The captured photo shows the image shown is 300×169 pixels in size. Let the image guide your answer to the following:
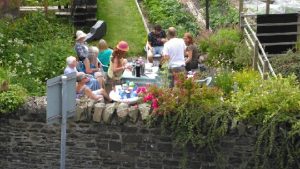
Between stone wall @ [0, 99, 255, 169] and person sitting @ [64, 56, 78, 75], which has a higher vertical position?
person sitting @ [64, 56, 78, 75]

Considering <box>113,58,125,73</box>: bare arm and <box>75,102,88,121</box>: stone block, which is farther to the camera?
<box>113,58,125,73</box>: bare arm

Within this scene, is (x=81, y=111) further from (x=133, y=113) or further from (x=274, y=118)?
(x=274, y=118)

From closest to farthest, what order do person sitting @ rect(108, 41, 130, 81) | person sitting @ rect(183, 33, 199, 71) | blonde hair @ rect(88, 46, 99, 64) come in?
person sitting @ rect(108, 41, 130, 81) → blonde hair @ rect(88, 46, 99, 64) → person sitting @ rect(183, 33, 199, 71)

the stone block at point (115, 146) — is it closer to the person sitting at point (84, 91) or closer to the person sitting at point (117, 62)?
the person sitting at point (84, 91)

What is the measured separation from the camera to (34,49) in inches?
596

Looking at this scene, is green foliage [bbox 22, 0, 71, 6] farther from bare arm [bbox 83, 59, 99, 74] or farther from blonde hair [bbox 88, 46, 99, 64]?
bare arm [bbox 83, 59, 99, 74]

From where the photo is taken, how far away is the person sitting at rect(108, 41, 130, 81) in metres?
12.7

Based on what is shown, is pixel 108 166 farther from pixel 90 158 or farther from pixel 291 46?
pixel 291 46

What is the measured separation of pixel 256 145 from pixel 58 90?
3341 mm

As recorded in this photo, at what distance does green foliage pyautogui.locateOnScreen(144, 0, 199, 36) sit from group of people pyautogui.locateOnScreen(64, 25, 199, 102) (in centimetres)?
335

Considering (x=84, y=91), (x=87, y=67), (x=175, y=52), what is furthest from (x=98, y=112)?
(x=175, y=52)

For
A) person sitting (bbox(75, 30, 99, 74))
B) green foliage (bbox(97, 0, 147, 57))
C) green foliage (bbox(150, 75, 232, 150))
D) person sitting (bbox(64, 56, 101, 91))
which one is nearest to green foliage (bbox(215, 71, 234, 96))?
green foliage (bbox(150, 75, 232, 150))

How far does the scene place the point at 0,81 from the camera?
443 inches

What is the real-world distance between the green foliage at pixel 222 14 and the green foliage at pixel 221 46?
199cm
